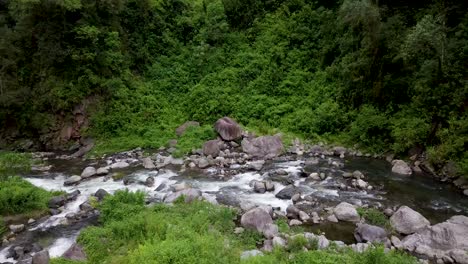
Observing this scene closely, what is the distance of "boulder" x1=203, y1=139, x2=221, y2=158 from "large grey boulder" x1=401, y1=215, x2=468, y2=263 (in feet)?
35.8

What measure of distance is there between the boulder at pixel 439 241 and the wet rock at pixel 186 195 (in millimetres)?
7029

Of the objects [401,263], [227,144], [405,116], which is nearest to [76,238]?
[401,263]

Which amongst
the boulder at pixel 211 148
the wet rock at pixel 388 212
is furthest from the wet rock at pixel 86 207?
the wet rock at pixel 388 212

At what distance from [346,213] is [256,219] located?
3.19 metres

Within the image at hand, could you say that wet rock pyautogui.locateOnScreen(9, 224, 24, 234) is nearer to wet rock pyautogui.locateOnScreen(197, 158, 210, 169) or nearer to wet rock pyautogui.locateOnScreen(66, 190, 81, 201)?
wet rock pyautogui.locateOnScreen(66, 190, 81, 201)

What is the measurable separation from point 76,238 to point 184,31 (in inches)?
850

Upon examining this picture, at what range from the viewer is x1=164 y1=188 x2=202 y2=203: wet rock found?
14.4 m

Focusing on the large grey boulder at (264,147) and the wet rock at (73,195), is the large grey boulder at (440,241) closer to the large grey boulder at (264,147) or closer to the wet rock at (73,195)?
the large grey boulder at (264,147)

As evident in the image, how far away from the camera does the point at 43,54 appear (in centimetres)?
2423

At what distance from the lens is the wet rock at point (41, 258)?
1045cm

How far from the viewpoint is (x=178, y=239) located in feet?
33.6

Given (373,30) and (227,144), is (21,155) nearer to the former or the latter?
(227,144)

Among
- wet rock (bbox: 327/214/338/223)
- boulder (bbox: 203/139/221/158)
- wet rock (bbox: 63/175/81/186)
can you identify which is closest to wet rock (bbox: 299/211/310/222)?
wet rock (bbox: 327/214/338/223)

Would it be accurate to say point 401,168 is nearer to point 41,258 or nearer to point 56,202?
point 56,202
